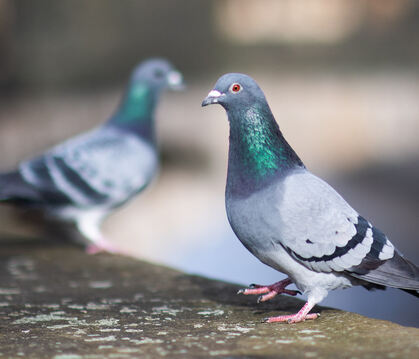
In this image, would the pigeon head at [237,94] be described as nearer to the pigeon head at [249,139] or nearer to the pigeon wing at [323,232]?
the pigeon head at [249,139]

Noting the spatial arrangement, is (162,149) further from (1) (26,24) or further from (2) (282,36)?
(2) (282,36)

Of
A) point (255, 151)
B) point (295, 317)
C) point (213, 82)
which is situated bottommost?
point (295, 317)

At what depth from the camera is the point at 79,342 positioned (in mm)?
2695

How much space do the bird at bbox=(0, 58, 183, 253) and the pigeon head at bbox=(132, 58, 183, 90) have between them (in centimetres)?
31

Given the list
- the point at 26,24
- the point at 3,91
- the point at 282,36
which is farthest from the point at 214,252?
the point at 282,36

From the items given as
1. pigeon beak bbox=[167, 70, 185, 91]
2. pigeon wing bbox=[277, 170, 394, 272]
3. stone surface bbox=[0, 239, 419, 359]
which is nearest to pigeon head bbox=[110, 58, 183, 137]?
pigeon beak bbox=[167, 70, 185, 91]

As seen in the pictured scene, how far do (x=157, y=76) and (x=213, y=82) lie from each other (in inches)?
323

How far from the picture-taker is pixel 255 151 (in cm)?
304

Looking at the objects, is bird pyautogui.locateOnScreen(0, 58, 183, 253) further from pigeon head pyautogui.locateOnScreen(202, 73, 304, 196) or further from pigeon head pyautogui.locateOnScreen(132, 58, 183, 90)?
pigeon head pyautogui.locateOnScreen(202, 73, 304, 196)

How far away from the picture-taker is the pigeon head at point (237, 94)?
306 cm

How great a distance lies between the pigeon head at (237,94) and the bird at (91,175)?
2.08 m

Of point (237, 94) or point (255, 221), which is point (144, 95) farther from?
point (255, 221)

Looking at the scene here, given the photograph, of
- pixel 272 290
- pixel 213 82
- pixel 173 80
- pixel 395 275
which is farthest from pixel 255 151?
pixel 213 82

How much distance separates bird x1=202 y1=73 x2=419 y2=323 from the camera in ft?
9.53
